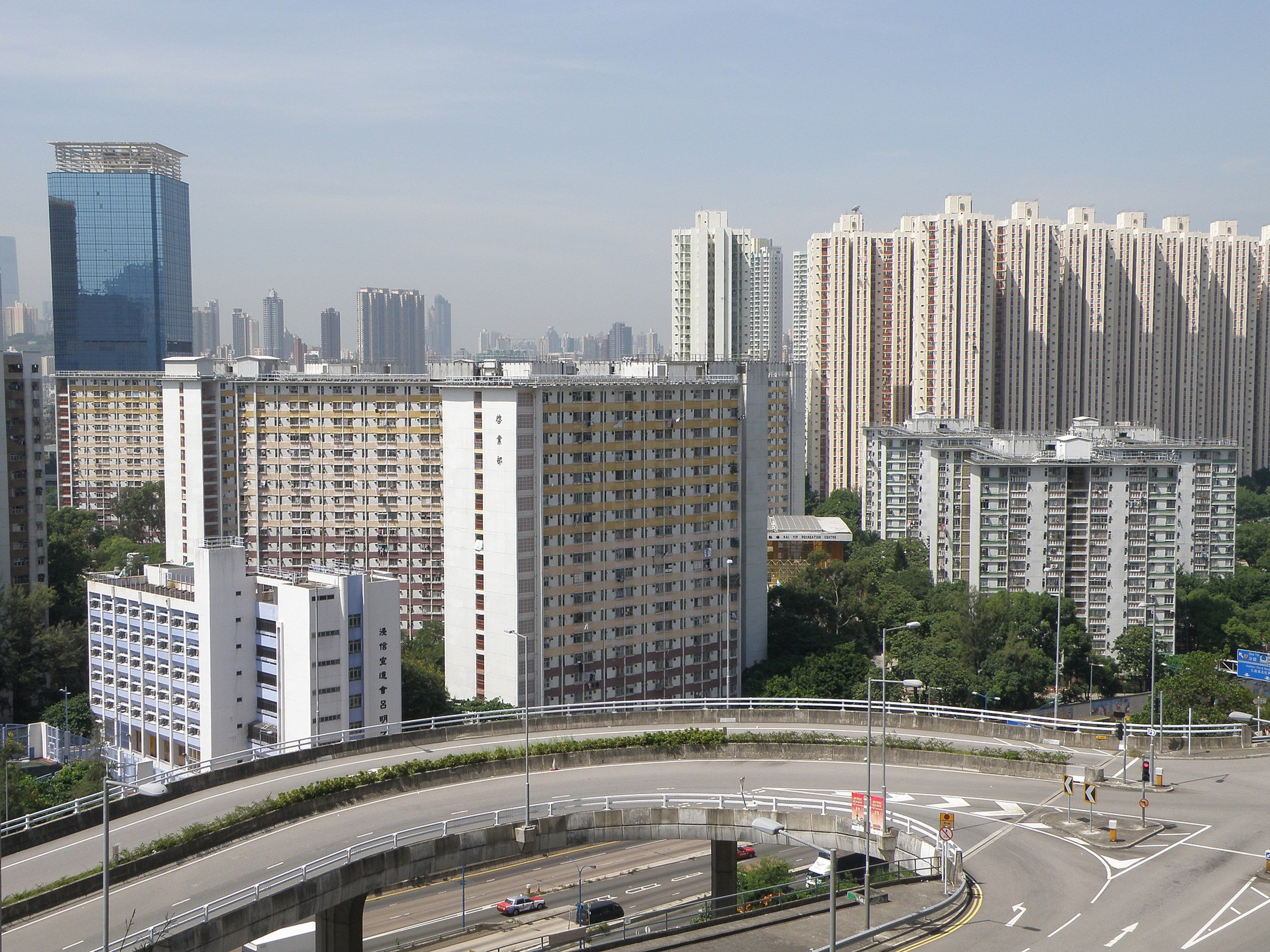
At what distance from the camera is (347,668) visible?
51.3 metres

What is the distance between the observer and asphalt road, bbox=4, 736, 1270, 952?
23.9 m

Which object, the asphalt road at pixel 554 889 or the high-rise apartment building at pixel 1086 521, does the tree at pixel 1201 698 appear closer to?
the asphalt road at pixel 554 889

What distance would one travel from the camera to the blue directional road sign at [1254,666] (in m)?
64.5

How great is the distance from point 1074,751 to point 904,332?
10351 centimetres

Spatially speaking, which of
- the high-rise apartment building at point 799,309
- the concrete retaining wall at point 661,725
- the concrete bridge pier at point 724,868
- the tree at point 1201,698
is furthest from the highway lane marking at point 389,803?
Result: the high-rise apartment building at point 799,309

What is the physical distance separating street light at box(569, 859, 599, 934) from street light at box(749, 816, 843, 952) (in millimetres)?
11314

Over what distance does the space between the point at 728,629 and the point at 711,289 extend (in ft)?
239

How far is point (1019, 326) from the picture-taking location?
135625mm

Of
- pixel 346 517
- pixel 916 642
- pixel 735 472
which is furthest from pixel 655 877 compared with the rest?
pixel 346 517

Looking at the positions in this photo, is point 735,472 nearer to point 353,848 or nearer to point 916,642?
point 916,642

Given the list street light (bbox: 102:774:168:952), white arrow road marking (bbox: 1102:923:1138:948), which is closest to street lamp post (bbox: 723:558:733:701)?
white arrow road marking (bbox: 1102:923:1138:948)

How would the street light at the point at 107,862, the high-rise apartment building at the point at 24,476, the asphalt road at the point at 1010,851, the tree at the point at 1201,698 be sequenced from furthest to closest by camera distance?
the high-rise apartment building at the point at 24,476 < the tree at the point at 1201,698 < the asphalt road at the point at 1010,851 < the street light at the point at 107,862

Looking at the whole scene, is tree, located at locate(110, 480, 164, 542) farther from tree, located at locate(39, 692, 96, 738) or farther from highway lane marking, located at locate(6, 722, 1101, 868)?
highway lane marking, located at locate(6, 722, 1101, 868)

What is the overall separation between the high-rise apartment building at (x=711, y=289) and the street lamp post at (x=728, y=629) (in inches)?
2526
